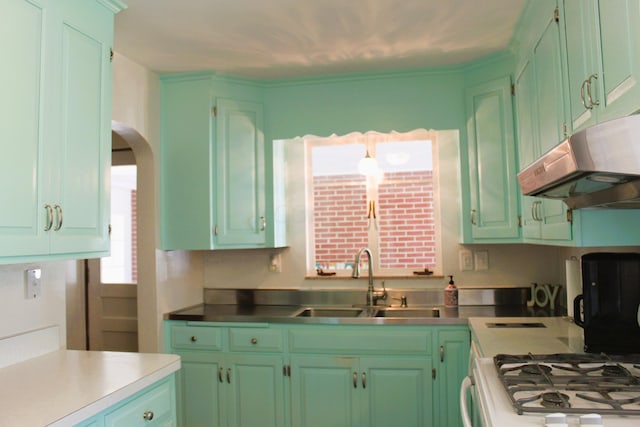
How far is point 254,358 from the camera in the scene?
9.89 feet

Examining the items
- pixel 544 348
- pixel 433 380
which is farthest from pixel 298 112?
pixel 544 348

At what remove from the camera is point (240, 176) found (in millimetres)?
3250

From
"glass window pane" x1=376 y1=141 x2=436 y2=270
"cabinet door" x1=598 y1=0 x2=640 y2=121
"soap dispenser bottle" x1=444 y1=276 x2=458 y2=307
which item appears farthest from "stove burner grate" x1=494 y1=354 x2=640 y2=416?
"glass window pane" x1=376 y1=141 x2=436 y2=270

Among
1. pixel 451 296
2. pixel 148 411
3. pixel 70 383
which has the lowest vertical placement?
pixel 148 411

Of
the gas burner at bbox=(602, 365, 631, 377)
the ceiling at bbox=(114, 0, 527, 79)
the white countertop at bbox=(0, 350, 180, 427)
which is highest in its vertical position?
the ceiling at bbox=(114, 0, 527, 79)

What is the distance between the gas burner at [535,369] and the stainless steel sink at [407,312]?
1568 mm

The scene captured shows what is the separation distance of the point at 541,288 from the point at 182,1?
2.59 metres

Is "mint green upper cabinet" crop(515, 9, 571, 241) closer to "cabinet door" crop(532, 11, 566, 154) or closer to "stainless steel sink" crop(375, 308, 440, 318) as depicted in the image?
"cabinet door" crop(532, 11, 566, 154)

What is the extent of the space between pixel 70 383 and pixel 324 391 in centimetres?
154

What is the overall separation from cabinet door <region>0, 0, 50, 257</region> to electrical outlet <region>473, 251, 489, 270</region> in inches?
101

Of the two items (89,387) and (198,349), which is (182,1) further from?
(198,349)

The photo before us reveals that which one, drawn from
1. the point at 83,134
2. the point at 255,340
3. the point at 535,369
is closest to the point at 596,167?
the point at 535,369

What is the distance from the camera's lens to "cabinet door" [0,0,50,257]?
1655mm

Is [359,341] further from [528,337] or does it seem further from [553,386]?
[553,386]
